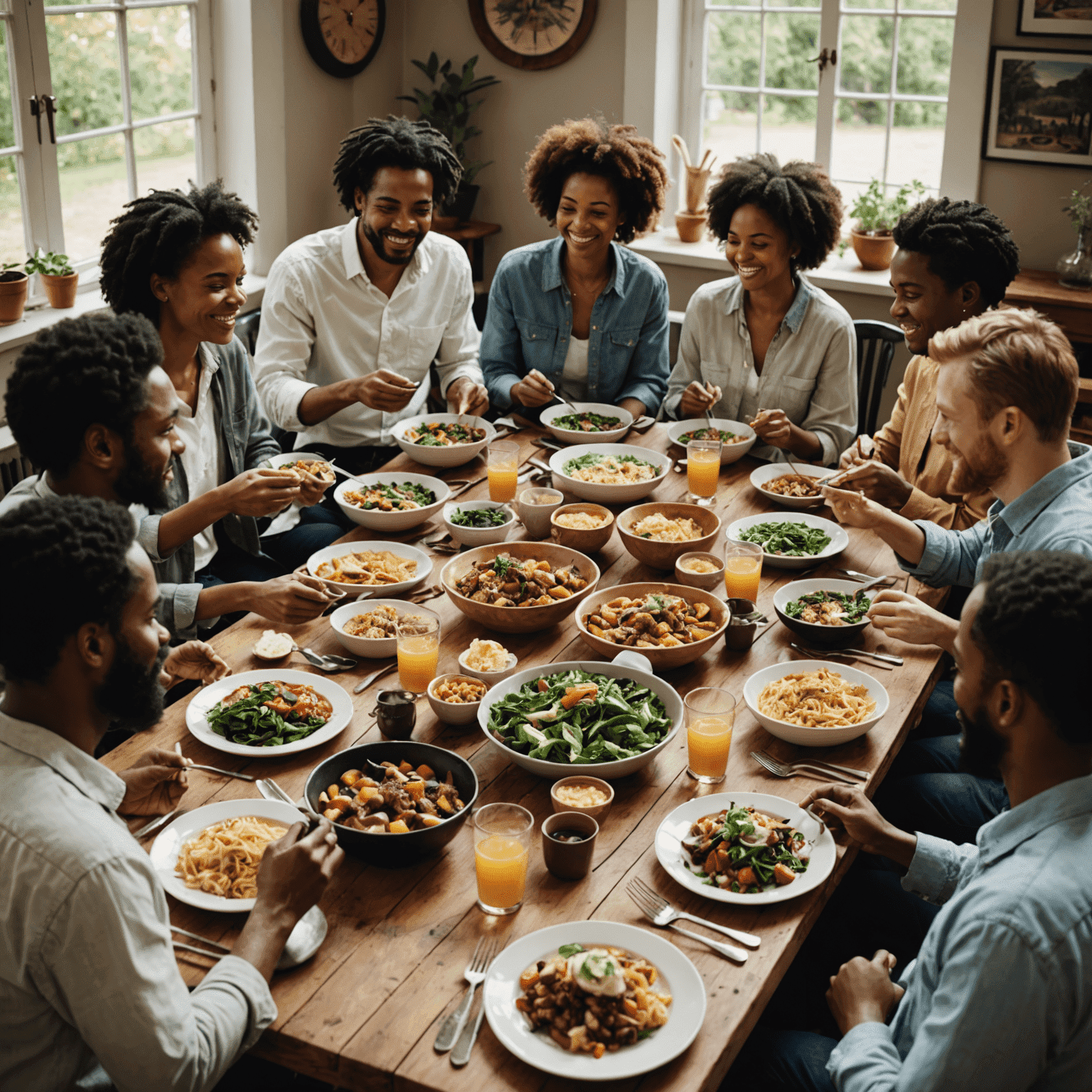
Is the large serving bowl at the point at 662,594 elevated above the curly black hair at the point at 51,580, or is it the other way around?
the curly black hair at the point at 51,580

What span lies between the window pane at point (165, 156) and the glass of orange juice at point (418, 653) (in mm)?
3135

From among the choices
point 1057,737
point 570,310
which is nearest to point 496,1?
point 570,310

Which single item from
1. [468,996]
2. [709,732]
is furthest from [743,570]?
[468,996]

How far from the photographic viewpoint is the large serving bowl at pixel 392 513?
2.91m

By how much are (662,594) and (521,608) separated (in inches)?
13.3

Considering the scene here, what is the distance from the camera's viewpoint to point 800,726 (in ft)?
6.92

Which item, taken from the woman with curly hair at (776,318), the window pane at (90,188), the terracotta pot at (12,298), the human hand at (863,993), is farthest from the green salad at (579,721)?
the window pane at (90,188)

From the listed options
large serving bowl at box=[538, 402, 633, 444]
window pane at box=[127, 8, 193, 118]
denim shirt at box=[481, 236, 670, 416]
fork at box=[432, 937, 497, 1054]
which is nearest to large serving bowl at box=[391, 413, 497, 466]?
large serving bowl at box=[538, 402, 633, 444]

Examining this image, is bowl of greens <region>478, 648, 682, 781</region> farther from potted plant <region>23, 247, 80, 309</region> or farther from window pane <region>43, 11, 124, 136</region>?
window pane <region>43, 11, 124, 136</region>

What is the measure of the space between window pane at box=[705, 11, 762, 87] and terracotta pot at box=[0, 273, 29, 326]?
3.26 meters

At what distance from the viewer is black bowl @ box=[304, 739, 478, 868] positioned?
1.78 meters

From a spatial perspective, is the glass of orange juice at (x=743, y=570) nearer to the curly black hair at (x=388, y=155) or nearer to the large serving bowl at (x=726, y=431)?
the large serving bowl at (x=726, y=431)

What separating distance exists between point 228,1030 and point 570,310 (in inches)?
113

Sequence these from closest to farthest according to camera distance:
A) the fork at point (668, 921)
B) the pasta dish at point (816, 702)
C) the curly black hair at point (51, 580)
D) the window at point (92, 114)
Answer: the curly black hair at point (51, 580), the fork at point (668, 921), the pasta dish at point (816, 702), the window at point (92, 114)
